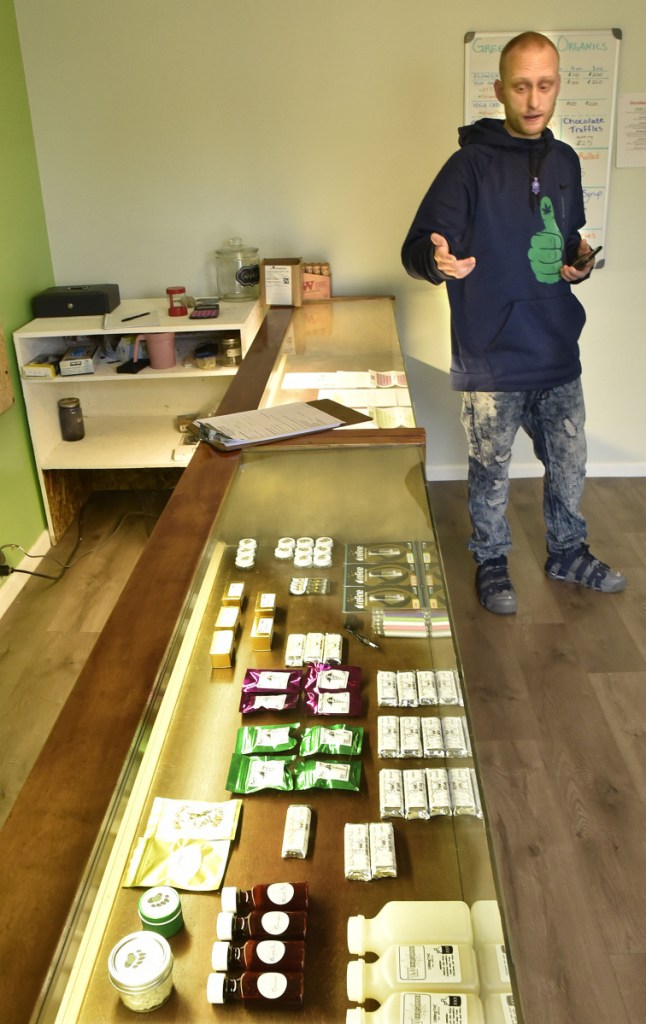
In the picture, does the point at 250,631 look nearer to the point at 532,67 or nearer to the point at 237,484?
the point at 237,484

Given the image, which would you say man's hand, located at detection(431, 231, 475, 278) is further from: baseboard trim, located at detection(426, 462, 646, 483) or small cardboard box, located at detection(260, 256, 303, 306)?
baseboard trim, located at detection(426, 462, 646, 483)

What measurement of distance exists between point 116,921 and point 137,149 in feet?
10.9

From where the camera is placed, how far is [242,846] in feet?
3.71

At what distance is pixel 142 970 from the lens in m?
0.92

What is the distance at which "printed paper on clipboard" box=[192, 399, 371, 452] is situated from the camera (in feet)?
6.59

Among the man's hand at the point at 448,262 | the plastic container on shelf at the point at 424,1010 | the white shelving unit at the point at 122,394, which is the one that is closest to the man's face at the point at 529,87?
the man's hand at the point at 448,262

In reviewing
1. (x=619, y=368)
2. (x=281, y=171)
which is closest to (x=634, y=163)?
(x=619, y=368)

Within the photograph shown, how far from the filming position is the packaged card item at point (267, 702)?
1.36 meters

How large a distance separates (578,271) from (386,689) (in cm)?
179

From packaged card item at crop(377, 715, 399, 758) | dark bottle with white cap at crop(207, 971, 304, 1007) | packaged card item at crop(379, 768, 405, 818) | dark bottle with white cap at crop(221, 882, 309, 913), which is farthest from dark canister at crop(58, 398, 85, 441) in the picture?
dark bottle with white cap at crop(207, 971, 304, 1007)

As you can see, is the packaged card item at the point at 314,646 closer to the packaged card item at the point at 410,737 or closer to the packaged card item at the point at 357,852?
the packaged card item at the point at 410,737

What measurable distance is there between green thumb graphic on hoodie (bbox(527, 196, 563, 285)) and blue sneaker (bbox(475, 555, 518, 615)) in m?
0.98

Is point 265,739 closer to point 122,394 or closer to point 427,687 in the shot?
point 427,687

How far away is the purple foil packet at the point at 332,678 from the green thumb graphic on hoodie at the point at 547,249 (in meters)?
1.76
